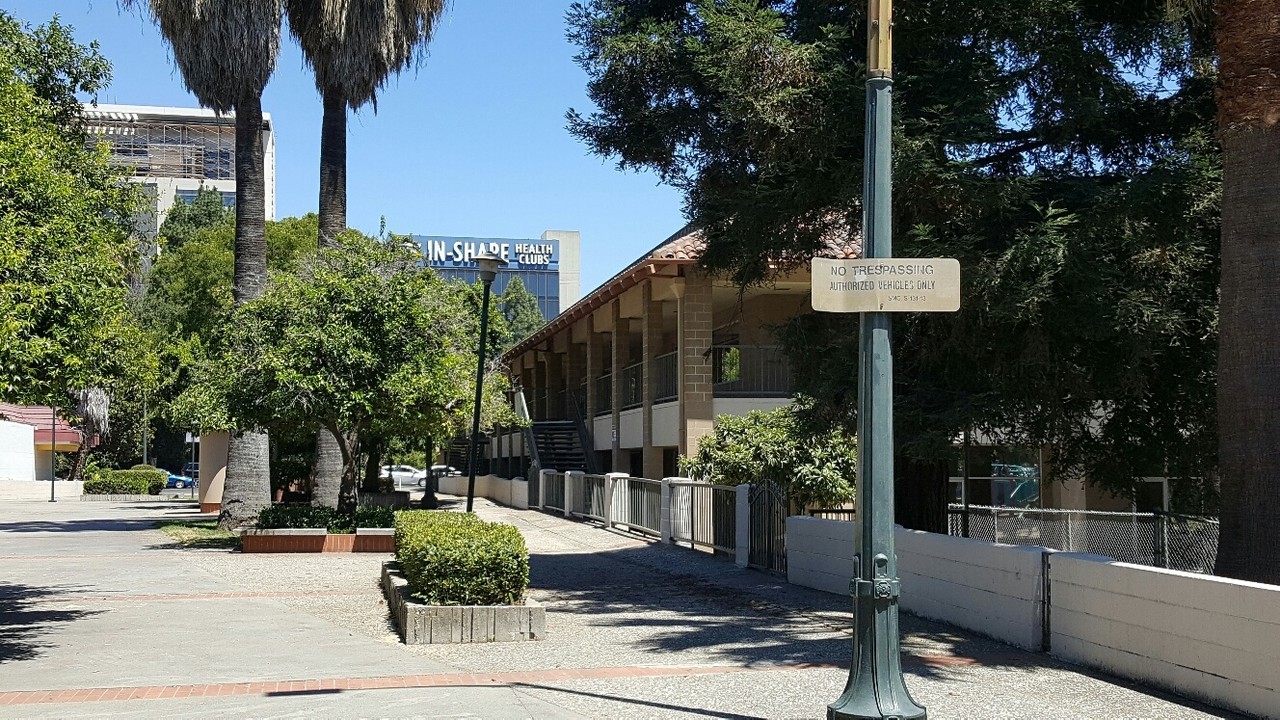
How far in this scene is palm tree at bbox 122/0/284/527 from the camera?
991 inches

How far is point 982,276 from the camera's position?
11.8 m

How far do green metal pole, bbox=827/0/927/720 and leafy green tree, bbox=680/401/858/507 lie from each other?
10.0 metres

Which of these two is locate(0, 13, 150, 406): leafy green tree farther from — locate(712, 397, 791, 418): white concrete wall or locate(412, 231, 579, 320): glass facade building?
locate(412, 231, 579, 320): glass facade building

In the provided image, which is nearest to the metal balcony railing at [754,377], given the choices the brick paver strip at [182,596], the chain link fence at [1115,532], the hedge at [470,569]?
the chain link fence at [1115,532]

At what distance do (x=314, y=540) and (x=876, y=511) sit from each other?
16.0 m

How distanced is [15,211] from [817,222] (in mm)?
8647

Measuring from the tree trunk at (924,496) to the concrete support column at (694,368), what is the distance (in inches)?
392

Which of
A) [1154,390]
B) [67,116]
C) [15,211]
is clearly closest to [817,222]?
[1154,390]

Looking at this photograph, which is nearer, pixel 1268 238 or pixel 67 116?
pixel 1268 238

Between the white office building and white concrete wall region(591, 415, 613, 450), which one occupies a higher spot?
the white office building

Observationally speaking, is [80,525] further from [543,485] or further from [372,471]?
[543,485]

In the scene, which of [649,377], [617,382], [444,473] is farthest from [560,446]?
[444,473]

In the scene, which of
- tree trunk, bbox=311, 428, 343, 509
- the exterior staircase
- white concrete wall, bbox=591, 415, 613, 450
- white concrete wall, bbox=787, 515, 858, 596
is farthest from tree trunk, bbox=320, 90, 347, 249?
white concrete wall, bbox=787, 515, 858, 596

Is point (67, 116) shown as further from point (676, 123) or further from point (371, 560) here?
point (676, 123)
